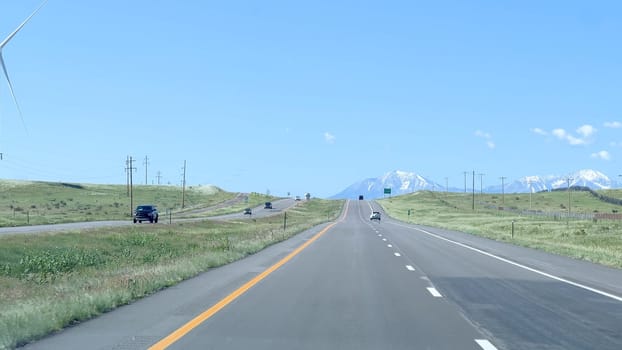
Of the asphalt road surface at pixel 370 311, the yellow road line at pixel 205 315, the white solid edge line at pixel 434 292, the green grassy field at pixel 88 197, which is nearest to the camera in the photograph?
the yellow road line at pixel 205 315

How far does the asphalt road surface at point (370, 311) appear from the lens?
10.1 metres

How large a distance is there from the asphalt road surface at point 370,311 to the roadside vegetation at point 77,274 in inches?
16.3

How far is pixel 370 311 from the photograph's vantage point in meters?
13.1

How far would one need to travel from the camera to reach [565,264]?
25.3 metres

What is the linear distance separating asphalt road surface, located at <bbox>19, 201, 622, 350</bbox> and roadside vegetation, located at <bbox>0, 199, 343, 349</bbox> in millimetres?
415

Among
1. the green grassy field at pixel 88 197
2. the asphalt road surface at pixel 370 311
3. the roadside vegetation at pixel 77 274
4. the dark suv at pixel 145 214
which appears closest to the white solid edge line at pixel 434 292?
the asphalt road surface at pixel 370 311

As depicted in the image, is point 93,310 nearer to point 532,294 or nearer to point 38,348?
point 38,348

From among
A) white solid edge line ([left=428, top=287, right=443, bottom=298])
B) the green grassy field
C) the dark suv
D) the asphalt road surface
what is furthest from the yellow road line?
the green grassy field

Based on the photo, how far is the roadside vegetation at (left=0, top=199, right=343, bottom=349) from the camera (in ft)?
36.9

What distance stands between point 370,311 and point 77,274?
514 inches

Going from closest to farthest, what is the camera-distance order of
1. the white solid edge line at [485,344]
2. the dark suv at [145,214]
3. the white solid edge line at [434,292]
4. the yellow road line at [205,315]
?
1. the white solid edge line at [485,344]
2. the yellow road line at [205,315]
3. the white solid edge line at [434,292]
4. the dark suv at [145,214]

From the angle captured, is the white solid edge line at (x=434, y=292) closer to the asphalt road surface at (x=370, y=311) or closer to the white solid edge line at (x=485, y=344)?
the asphalt road surface at (x=370, y=311)

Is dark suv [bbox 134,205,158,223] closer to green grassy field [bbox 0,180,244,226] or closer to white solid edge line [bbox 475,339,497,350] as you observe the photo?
green grassy field [bbox 0,180,244,226]

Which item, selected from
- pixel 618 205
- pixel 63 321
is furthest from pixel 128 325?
pixel 618 205
